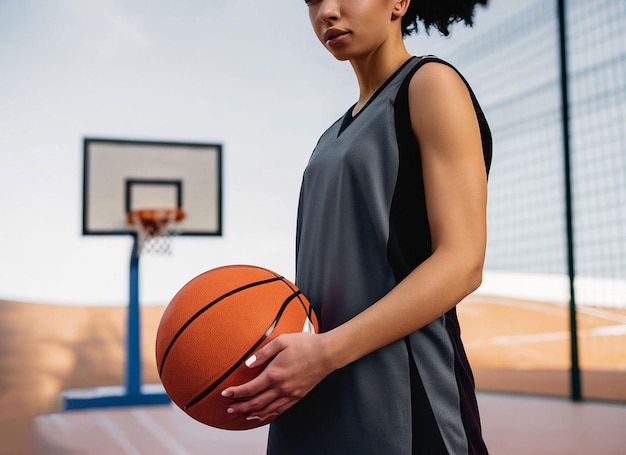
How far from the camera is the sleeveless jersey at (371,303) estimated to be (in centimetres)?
76

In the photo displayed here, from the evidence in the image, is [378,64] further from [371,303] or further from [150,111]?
[150,111]

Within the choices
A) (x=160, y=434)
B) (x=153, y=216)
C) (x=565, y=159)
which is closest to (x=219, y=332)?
(x=160, y=434)

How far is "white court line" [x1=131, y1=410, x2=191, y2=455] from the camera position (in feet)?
10.4

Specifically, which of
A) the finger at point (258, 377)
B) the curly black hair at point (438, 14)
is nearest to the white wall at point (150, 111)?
the curly black hair at point (438, 14)

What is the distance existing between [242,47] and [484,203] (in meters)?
8.21

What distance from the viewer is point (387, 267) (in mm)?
792

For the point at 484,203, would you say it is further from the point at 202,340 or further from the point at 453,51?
the point at 453,51

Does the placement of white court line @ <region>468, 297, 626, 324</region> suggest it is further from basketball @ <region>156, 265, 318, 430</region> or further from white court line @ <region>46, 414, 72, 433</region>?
basketball @ <region>156, 265, 318, 430</region>

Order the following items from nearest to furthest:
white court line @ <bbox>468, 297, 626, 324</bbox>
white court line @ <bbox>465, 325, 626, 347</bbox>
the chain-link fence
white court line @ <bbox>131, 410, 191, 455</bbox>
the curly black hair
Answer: the curly black hair
white court line @ <bbox>131, 410, 191, 455</bbox>
the chain-link fence
white court line @ <bbox>468, 297, 626, 324</bbox>
white court line @ <bbox>465, 325, 626, 347</bbox>

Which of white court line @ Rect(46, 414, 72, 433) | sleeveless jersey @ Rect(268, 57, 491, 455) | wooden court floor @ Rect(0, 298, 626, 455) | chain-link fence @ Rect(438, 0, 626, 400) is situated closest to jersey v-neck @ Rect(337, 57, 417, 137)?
sleeveless jersey @ Rect(268, 57, 491, 455)

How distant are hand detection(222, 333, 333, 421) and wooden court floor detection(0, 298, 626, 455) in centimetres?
256

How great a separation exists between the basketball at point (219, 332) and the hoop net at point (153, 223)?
16.3 ft

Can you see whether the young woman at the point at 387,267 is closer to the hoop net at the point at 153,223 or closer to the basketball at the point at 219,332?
the basketball at the point at 219,332

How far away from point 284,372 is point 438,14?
636 millimetres
